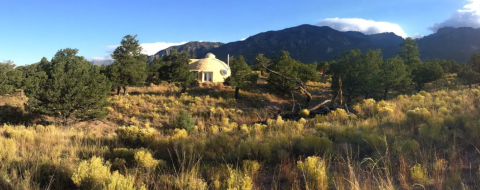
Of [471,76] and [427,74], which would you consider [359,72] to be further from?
[471,76]

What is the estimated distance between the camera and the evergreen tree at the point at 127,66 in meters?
23.9

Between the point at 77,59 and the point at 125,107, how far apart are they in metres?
26.2

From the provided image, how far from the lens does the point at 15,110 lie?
623 inches

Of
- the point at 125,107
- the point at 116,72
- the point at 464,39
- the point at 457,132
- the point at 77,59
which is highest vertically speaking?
the point at 464,39

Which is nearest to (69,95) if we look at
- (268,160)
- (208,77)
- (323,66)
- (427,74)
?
(268,160)

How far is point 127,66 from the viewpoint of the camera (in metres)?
24.6

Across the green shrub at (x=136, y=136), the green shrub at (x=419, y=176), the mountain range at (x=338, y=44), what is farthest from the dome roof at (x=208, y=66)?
the mountain range at (x=338, y=44)

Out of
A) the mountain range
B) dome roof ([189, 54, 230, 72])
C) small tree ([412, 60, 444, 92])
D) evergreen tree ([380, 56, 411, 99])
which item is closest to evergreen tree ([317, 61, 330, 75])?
small tree ([412, 60, 444, 92])

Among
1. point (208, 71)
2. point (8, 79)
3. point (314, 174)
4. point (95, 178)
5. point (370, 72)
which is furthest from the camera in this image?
point (208, 71)

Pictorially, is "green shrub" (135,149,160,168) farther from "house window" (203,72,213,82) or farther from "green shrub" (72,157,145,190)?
"house window" (203,72,213,82)

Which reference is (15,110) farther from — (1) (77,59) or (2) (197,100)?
(1) (77,59)

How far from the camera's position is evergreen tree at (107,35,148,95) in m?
23.9

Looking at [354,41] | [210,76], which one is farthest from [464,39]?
[210,76]

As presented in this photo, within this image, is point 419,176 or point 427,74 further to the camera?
point 427,74
